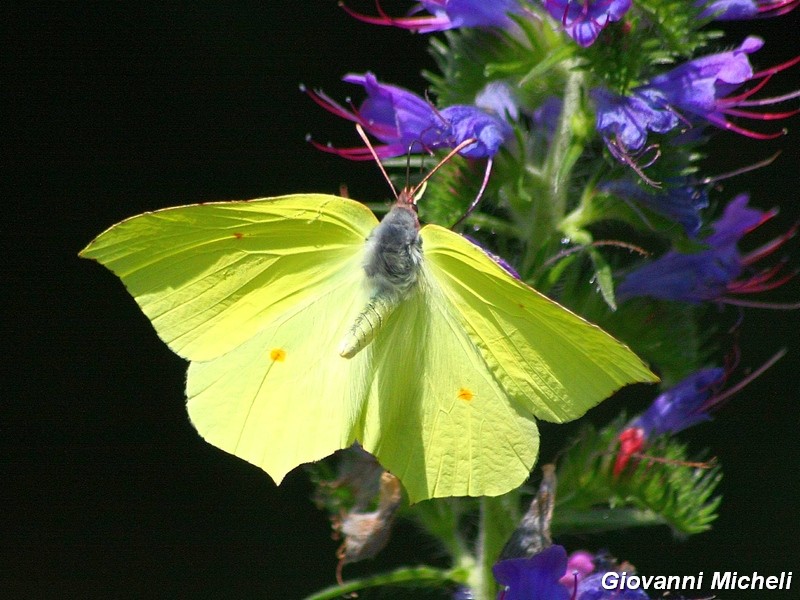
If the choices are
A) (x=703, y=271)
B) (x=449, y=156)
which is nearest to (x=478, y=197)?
(x=449, y=156)

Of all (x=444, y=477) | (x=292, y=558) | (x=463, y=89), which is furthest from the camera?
(x=292, y=558)

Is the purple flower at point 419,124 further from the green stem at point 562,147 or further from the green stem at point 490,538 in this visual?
the green stem at point 490,538

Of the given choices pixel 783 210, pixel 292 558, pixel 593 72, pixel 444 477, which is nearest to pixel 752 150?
pixel 783 210

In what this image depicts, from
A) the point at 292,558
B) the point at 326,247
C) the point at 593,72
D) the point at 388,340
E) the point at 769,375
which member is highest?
the point at 593,72

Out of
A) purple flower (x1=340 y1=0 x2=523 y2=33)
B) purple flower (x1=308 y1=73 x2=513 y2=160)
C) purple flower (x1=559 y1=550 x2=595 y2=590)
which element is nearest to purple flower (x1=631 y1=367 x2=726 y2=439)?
purple flower (x1=559 y1=550 x2=595 y2=590)

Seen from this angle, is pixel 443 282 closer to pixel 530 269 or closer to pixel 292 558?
pixel 530 269

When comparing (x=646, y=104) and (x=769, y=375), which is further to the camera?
(x=769, y=375)

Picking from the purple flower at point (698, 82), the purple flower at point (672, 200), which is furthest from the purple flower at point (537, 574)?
the purple flower at point (698, 82)

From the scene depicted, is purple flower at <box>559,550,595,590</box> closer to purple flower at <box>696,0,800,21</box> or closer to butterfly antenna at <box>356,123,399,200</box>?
butterfly antenna at <box>356,123,399,200</box>
